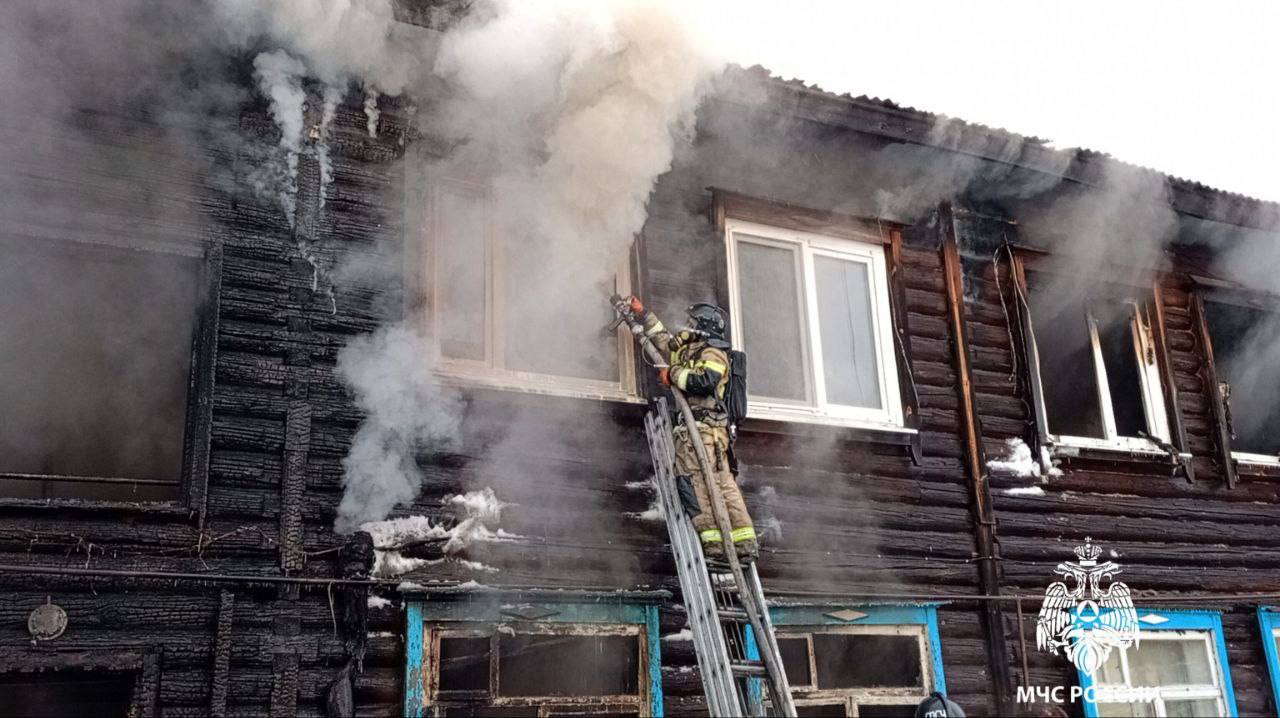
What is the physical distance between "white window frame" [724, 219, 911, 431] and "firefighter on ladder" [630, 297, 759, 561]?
93cm

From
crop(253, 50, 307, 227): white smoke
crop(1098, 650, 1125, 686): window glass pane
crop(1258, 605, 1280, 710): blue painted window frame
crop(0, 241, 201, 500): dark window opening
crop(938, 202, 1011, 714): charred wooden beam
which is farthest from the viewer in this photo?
crop(1258, 605, 1280, 710): blue painted window frame

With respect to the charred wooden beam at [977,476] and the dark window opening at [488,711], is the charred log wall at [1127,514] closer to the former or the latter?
the charred wooden beam at [977,476]

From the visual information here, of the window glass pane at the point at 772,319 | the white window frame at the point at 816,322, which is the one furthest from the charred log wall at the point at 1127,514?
the window glass pane at the point at 772,319

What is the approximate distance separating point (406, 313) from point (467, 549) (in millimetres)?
1379

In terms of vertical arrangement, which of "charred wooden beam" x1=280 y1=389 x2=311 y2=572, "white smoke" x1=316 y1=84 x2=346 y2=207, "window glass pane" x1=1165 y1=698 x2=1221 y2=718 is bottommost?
"window glass pane" x1=1165 y1=698 x2=1221 y2=718

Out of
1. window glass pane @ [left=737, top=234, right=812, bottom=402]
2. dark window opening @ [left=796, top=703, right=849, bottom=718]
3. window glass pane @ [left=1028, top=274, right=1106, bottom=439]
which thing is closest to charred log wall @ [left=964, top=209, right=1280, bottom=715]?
window glass pane @ [left=1028, top=274, right=1106, bottom=439]

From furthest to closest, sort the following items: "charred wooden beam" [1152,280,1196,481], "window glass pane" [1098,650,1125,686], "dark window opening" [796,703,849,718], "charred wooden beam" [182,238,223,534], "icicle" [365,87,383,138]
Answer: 1. "charred wooden beam" [1152,280,1196,481]
2. "window glass pane" [1098,650,1125,686]
3. "dark window opening" [796,703,849,718]
4. "icicle" [365,87,383,138]
5. "charred wooden beam" [182,238,223,534]

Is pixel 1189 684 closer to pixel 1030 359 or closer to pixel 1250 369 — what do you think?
pixel 1030 359

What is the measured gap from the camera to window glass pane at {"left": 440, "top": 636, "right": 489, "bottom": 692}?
5.36m

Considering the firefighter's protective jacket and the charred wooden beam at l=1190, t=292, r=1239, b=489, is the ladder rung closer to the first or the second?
the firefighter's protective jacket

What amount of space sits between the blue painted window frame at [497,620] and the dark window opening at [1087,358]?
4338 millimetres

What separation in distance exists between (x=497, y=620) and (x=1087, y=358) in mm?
5590

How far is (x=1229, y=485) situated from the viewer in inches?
329

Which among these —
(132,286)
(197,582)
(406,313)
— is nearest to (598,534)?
(406,313)
